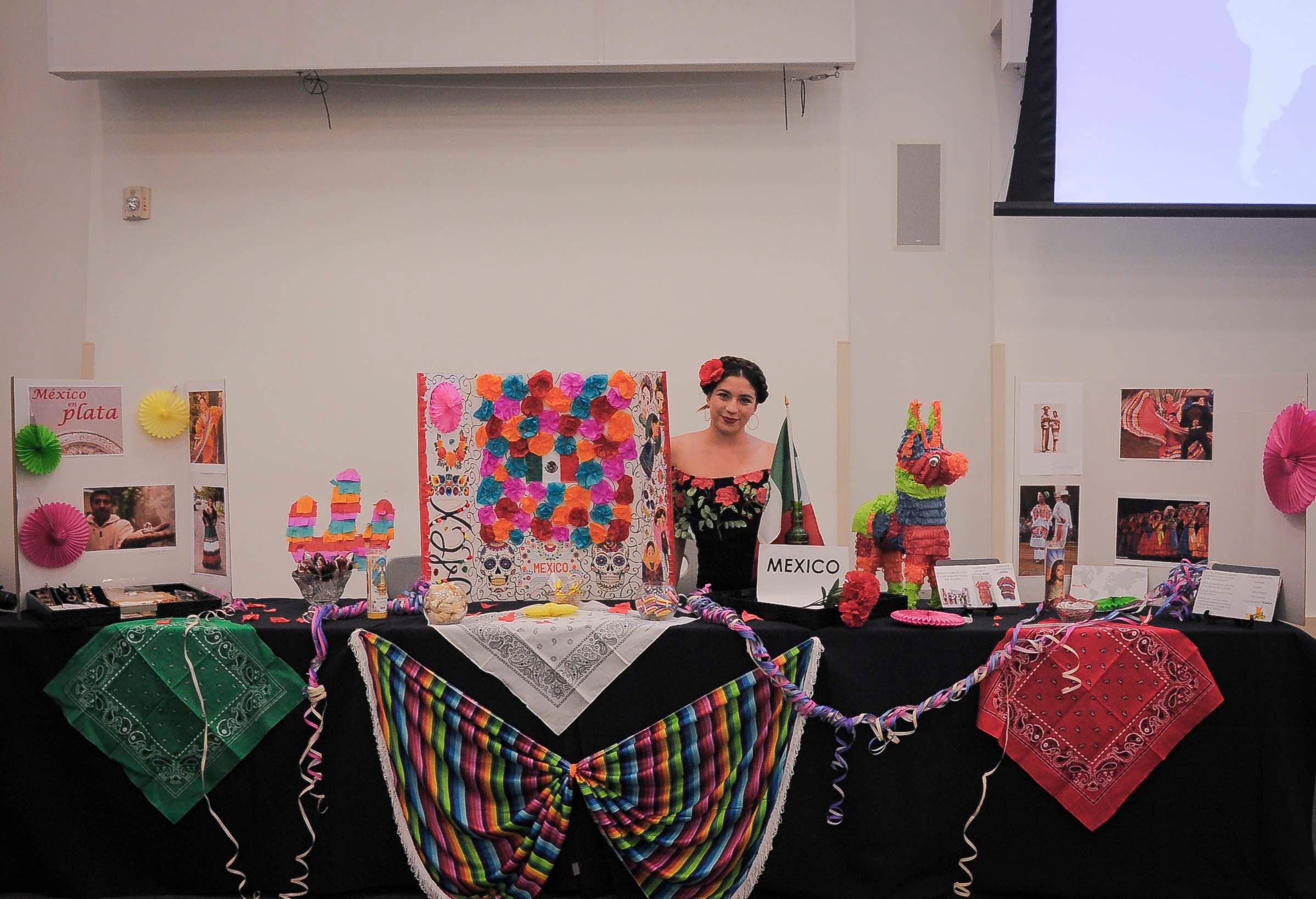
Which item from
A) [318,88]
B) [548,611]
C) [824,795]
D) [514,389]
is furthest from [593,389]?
[318,88]

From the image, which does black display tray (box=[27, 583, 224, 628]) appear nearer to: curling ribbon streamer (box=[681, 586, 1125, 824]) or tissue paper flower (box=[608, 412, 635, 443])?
tissue paper flower (box=[608, 412, 635, 443])

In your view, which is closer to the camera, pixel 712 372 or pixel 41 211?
pixel 712 372

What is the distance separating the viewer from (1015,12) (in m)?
3.55

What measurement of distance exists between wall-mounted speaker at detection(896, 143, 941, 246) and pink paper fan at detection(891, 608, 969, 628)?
1960mm

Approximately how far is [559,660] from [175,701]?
0.91 m

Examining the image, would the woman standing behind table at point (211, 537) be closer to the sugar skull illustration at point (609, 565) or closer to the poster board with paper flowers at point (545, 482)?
the poster board with paper flowers at point (545, 482)

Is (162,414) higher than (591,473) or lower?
higher

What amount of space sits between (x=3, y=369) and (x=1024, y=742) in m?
4.06

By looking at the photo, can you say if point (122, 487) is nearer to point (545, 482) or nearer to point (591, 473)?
point (545, 482)

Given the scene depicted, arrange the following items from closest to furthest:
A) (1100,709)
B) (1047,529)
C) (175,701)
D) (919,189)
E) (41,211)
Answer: (1100,709) < (175,701) < (1047,529) < (919,189) < (41,211)

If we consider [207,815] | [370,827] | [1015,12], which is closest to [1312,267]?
[1015,12]

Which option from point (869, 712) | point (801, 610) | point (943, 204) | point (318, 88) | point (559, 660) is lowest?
point (869, 712)

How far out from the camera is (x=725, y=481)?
2477 millimetres

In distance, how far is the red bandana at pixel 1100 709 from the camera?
6.85ft
